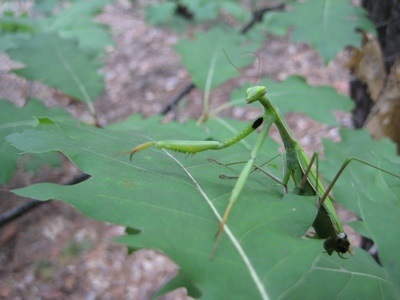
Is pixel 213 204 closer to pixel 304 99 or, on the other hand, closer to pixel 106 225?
pixel 304 99

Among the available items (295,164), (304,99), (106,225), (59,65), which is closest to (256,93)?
(295,164)

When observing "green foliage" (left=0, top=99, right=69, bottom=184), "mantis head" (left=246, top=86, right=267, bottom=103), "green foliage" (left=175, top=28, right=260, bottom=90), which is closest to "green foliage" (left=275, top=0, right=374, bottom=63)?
"green foliage" (left=175, top=28, right=260, bottom=90)

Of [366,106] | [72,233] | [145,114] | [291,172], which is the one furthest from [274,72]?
[291,172]

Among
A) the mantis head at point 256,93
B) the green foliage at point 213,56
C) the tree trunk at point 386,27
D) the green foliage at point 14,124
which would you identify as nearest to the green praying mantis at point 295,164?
the mantis head at point 256,93

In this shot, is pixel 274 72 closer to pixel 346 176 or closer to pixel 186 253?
pixel 346 176

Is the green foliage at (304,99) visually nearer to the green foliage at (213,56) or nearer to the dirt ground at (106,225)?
the green foliage at (213,56)

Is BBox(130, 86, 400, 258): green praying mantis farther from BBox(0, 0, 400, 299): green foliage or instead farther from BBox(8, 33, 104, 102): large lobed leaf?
BBox(8, 33, 104, 102): large lobed leaf
